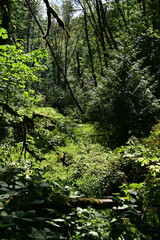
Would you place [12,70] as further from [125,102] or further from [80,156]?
[125,102]

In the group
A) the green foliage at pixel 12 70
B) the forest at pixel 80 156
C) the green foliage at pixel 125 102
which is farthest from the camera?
the green foliage at pixel 125 102

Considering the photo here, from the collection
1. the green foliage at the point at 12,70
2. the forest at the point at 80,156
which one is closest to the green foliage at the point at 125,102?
the forest at the point at 80,156

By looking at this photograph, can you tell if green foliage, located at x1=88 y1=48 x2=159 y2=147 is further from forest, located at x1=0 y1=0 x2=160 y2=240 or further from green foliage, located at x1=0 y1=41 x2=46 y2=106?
green foliage, located at x1=0 y1=41 x2=46 y2=106

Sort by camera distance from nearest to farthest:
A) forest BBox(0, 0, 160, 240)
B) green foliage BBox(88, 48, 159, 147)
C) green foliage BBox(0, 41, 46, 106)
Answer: forest BBox(0, 0, 160, 240)
green foliage BBox(0, 41, 46, 106)
green foliage BBox(88, 48, 159, 147)

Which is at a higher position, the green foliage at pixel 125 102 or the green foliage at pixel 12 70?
the green foliage at pixel 12 70

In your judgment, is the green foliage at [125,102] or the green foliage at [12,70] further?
the green foliage at [125,102]

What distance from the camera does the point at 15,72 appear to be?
4.81 metres

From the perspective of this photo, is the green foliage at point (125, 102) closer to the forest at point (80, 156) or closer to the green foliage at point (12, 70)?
the forest at point (80, 156)

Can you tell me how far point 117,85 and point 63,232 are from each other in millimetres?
9555

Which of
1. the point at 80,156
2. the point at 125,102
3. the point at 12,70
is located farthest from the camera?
the point at 125,102

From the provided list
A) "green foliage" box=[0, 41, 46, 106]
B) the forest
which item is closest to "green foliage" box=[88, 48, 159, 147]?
the forest

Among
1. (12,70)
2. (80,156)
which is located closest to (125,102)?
(80,156)

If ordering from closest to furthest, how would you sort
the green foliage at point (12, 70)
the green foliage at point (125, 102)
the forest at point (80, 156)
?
the forest at point (80, 156) → the green foliage at point (12, 70) → the green foliage at point (125, 102)

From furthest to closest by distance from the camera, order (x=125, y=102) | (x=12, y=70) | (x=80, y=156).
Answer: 1. (x=125, y=102)
2. (x=80, y=156)
3. (x=12, y=70)
